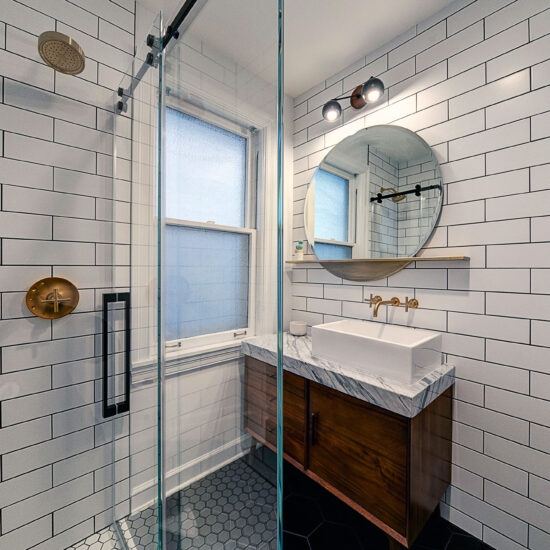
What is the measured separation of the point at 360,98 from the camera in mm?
1867

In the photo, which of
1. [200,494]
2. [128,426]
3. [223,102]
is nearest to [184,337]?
[200,494]

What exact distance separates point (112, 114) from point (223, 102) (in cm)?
97

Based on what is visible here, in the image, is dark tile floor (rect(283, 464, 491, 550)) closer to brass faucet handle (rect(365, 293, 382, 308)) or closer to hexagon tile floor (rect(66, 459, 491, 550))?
hexagon tile floor (rect(66, 459, 491, 550))

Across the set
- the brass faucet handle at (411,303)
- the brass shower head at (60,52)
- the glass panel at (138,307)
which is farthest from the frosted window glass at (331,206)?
the brass shower head at (60,52)

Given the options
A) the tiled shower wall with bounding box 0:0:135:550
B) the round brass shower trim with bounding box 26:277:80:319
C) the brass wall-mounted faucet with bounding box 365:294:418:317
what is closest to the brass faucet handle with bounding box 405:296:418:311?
the brass wall-mounted faucet with bounding box 365:294:418:317

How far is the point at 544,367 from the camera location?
1271mm

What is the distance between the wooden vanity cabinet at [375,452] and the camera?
122cm

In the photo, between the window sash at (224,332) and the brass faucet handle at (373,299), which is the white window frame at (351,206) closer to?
the brass faucet handle at (373,299)

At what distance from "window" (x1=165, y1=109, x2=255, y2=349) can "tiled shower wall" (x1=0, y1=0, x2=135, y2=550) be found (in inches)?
30.5

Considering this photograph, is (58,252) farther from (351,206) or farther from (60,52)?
(351,206)

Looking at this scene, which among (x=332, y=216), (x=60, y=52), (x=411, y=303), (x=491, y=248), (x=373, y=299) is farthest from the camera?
(x=332, y=216)

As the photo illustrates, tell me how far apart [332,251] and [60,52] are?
1712mm

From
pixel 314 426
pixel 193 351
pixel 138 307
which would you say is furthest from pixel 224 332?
pixel 314 426

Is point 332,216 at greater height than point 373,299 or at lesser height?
greater
